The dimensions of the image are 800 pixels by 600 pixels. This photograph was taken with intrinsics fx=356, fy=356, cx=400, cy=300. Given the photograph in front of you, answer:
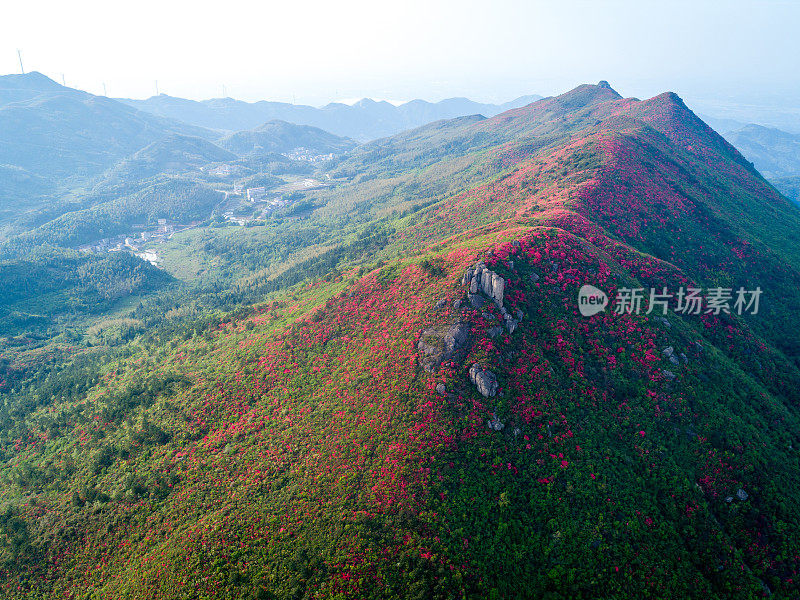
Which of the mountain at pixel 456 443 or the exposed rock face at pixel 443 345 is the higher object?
the exposed rock face at pixel 443 345

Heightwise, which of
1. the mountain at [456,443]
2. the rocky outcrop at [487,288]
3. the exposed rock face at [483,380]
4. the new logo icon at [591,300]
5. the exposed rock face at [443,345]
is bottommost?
the mountain at [456,443]

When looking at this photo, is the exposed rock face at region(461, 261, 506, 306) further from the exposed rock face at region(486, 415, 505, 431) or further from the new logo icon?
the exposed rock face at region(486, 415, 505, 431)

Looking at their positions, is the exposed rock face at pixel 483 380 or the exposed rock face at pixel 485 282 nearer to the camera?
the exposed rock face at pixel 483 380

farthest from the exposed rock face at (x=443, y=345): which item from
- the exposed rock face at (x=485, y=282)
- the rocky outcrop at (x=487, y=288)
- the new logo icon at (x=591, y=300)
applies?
the new logo icon at (x=591, y=300)

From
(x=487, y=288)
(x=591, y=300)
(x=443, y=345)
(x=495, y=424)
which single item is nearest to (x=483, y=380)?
(x=495, y=424)

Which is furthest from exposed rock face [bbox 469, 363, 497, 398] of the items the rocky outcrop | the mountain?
the rocky outcrop

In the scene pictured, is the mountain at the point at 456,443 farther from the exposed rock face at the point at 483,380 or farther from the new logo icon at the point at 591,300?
the new logo icon at the point at 591,300
